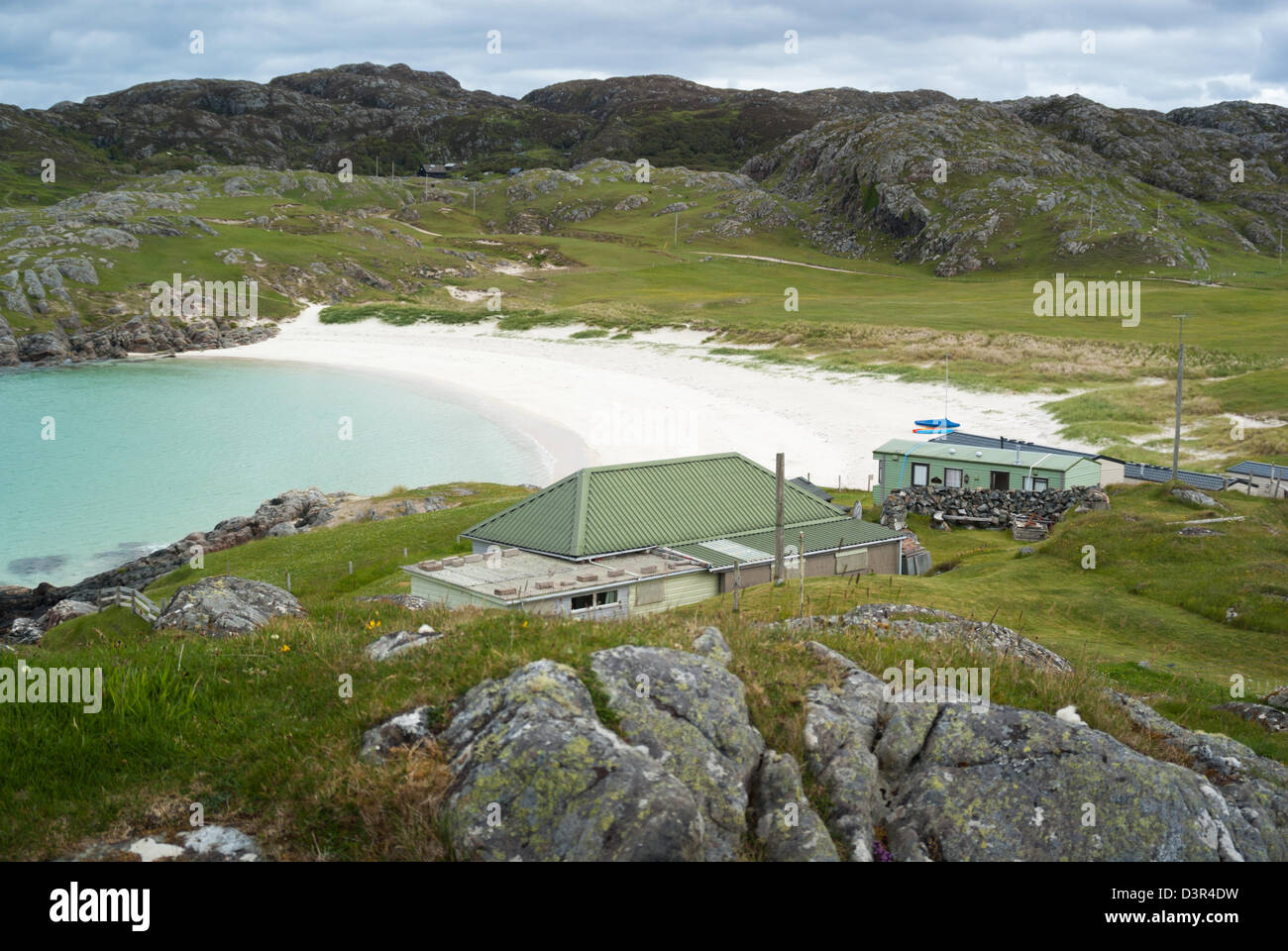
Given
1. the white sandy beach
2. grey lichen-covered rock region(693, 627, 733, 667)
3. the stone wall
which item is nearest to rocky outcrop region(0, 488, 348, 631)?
the white sandy beach

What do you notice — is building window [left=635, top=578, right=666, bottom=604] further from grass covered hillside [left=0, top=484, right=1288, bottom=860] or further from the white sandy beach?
the white sandy beach

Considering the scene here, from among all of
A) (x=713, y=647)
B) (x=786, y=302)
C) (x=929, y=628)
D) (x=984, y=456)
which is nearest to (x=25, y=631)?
(x=929, y=628)

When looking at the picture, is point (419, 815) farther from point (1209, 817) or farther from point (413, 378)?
point (413, 378)

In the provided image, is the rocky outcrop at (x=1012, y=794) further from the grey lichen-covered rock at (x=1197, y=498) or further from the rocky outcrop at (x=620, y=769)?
the grey lichen-covered rock at (x=1197, y=498)

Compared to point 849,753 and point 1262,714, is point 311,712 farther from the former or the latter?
point 1262,714

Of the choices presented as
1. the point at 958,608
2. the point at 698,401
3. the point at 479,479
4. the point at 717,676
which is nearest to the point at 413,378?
the point at 698,401
